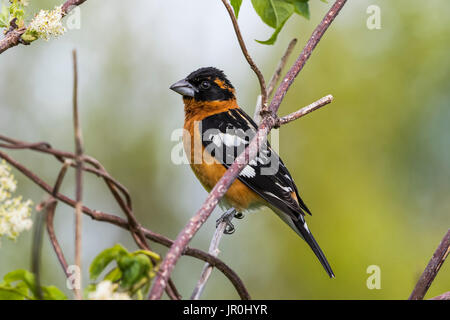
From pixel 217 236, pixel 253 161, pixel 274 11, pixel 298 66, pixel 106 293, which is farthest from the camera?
pixel 253 161

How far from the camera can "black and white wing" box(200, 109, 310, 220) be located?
3535 mm

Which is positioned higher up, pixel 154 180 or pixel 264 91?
pixel 264 91

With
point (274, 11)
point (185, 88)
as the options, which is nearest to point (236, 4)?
point (274, 11)

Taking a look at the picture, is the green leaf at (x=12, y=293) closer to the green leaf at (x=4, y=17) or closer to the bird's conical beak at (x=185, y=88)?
the green leaf at (x=4, y=17)

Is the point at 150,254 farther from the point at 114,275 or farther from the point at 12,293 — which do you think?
the point at 12,293

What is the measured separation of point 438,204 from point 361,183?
0.81 metres

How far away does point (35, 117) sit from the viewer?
618 centimetres

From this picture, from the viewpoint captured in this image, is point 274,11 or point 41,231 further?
point 274,11

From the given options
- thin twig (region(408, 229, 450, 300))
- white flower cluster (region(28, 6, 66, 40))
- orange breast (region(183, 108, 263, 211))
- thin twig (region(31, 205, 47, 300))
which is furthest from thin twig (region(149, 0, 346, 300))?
orange breast (region(183, 108, 263, 211))

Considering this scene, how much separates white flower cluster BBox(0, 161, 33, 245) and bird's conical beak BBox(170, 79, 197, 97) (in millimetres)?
3063

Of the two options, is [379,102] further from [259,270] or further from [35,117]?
[35,117]

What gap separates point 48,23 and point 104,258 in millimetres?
844

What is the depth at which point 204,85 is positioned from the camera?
416cm
